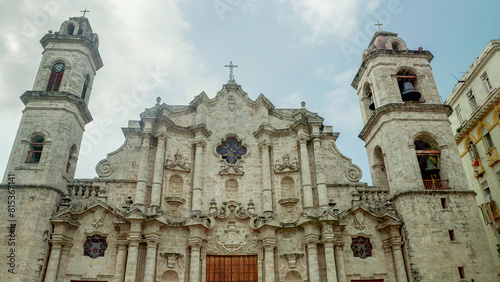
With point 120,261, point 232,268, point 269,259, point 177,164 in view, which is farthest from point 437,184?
point 120,261

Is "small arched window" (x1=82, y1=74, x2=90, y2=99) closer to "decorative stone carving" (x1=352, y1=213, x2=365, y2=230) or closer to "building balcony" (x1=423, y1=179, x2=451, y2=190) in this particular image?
"decorative stone carving" (x1=352, y1=213, x2=365, y2=230)

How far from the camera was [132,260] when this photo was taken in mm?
15523

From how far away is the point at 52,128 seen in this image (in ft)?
56.6

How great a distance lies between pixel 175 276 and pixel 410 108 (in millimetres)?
13889

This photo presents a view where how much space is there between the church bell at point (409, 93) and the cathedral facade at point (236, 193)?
83 mm

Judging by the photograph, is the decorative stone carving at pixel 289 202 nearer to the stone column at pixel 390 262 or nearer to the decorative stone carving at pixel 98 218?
the stone column at pixel 390 262

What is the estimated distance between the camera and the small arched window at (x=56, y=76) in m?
18.9

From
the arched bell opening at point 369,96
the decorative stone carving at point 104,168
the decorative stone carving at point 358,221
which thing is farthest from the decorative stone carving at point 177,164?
the arched bell opening at point 369,96

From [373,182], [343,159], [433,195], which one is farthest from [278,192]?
[433,195]

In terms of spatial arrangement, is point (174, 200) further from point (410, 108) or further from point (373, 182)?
point (410, 108)

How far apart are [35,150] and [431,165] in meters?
18.8

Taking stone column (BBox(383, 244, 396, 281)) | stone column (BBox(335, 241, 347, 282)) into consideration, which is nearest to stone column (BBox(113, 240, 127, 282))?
stone column (BBox(335, 241, 347, 282))

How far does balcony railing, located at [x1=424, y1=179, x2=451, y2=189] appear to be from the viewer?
56.7ft

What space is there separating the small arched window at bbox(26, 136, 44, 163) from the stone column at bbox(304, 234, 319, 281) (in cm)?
1275
